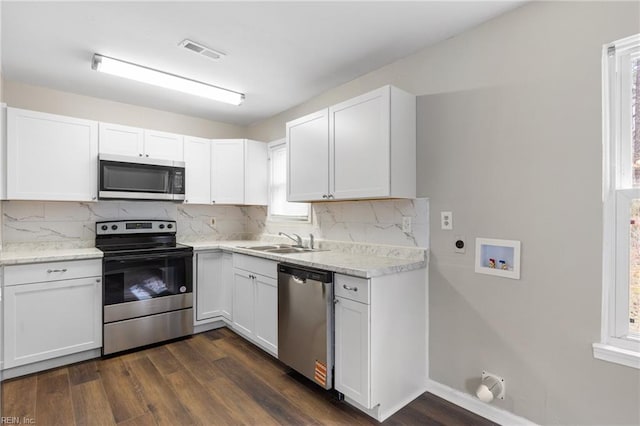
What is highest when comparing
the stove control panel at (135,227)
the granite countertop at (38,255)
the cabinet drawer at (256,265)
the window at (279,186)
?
the window at (279,186)

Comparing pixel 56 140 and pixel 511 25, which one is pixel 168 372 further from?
pixel 511 25

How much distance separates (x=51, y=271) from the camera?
103 inches

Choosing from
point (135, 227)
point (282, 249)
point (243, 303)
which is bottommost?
point (243, 303)

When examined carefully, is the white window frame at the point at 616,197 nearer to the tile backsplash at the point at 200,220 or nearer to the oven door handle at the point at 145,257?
the tile backsplash at the point at 200,220

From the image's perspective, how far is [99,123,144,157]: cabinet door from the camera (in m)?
3.14

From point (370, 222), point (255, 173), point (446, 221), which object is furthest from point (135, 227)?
point (446, 221)

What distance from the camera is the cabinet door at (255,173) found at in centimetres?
395

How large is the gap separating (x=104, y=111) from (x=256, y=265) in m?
2.38

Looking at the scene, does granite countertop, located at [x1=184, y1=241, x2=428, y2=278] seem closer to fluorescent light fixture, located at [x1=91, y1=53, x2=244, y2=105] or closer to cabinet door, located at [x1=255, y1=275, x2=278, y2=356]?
cabinet door, located at [x1=255, y1=275, x2=278, y2=356]

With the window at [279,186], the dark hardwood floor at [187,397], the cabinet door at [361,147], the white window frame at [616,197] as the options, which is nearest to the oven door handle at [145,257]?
the dark hardwood floor at [187,397]

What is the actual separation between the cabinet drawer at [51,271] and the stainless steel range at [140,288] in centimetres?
10

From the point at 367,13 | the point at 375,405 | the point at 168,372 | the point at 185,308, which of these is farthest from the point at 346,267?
the point at 185,308

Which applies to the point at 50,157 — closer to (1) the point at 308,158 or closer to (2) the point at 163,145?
(2) the point at 163,145

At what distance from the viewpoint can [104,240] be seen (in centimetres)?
333
